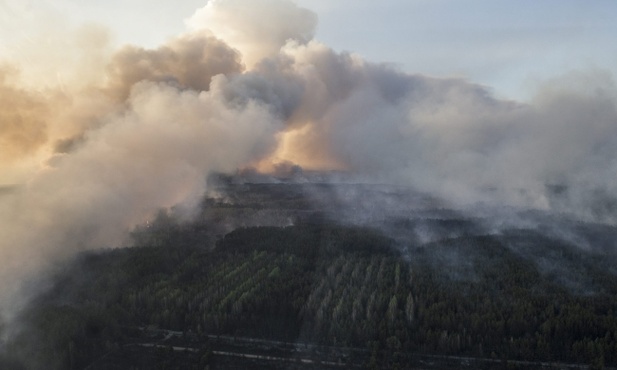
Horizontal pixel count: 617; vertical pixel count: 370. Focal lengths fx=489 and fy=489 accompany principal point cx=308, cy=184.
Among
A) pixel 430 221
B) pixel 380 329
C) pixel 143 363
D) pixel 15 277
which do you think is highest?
pixel 430 221

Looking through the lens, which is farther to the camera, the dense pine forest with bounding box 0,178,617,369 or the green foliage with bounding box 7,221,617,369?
the green foliage with bounding box 7,221,617,369

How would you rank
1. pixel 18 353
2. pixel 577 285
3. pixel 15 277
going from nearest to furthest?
pixel 18 353, pixel 15 277, pixel 577 285

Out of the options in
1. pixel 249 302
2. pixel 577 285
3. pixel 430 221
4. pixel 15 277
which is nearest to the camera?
pixel 15 277

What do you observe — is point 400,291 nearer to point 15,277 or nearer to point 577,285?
point 577,285

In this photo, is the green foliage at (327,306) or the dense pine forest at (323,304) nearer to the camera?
the dense pine forest at (323,304)

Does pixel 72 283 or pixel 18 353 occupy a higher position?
pixel 72 283

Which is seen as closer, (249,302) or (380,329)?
(380,329)

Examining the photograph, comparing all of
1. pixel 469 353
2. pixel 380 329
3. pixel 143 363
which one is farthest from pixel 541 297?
pixel 143 363

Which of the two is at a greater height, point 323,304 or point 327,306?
point 323,304
